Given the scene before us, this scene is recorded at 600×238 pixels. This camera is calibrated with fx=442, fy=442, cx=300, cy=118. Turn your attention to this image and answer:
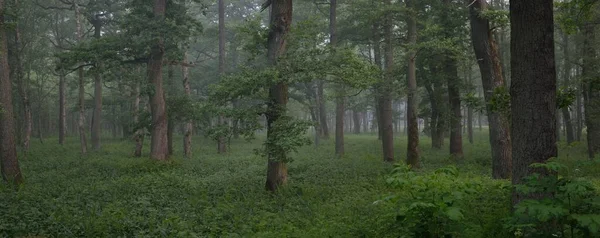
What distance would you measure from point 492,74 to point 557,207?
26.6 feet

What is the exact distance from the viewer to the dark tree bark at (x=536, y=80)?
227 inches

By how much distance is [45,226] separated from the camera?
852 cm

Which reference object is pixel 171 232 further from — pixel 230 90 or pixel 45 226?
pixel 230 90

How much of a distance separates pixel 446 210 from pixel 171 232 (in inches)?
204

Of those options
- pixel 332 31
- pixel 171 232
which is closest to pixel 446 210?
pixel 171 232

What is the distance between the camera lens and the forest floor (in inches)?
311

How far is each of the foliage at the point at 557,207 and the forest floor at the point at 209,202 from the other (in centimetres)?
66

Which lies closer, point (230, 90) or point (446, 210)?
point (446, 210)

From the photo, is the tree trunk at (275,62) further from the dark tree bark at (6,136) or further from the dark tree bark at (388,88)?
the dark tree bark at (6,136)

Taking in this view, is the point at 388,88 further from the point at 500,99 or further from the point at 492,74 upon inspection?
the point at 500,99

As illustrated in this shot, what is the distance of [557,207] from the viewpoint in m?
4.17

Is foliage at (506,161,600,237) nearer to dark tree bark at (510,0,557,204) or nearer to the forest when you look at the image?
the forest

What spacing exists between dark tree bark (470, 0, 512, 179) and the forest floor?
3.39 feet

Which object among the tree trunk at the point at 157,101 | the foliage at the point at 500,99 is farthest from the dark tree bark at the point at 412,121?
the tree trunk at the point at 157,101
